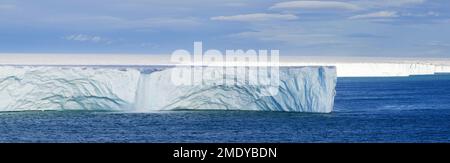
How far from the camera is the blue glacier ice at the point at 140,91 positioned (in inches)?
1110

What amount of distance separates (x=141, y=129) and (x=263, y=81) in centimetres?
471

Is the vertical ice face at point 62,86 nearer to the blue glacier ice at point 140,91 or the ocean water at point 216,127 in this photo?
the blue glacier ice at point 140,91

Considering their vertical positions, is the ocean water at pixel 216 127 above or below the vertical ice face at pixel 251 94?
below

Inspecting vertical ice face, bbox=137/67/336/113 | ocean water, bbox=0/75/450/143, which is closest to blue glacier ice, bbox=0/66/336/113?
vertical ice face, bbox=137/67/336/113

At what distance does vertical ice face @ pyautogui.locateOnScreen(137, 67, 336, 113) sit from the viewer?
2822 centimetres

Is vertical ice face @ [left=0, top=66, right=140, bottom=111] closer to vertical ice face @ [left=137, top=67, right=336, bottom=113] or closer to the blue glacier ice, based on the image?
the blue glacier ice

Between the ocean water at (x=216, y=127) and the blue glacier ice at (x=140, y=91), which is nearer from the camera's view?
the ocean water at (x=216, y=127)

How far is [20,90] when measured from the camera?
94.2ft

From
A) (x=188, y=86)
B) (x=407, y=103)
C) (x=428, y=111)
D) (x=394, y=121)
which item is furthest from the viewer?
(x=407, y=103)

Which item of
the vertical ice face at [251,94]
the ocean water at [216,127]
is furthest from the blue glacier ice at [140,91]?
the ocean water at [216,127]
